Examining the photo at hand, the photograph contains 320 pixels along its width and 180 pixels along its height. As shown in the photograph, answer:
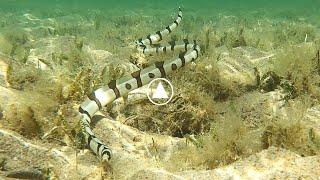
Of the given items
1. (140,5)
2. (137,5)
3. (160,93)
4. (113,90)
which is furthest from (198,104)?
(137,5)

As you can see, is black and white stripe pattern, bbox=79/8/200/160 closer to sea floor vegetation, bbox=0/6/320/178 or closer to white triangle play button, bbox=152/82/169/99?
sea floor vegetation, bbox=0/6/320/178

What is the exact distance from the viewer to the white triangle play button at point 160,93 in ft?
19.2

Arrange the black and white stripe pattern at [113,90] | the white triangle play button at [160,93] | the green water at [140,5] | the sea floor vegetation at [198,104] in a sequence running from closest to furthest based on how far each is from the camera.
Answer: the sea floor vegetation at [198,104], the black and white stripe pattern at [113,90], the white triangle play button at [160,93], the green water at [140,5]

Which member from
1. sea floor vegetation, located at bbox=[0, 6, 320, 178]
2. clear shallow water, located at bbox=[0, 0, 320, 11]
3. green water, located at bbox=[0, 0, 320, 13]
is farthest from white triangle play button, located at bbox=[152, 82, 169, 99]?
clear shallow water, located at bbox=[0, 0, 320, 11]

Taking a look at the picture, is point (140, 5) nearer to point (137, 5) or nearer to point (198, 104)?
point (137, 5)

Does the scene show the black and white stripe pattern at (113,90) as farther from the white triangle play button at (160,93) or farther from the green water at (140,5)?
the green water at (140,5)

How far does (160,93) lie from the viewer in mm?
5977

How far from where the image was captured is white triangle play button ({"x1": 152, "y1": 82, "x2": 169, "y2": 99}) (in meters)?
5.86

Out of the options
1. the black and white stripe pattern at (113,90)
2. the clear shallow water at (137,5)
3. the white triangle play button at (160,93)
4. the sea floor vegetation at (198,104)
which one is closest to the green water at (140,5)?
the clear shallow water at (137,5)

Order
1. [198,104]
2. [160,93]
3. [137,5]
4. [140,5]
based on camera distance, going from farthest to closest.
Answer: [137,5] < [140,5] < [160,93] < [198,104]

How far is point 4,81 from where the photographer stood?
551cm

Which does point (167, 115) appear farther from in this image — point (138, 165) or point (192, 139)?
point (138, 165)

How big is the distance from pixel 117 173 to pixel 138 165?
30cm

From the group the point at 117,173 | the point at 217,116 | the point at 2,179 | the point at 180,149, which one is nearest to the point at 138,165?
the point at 117,173
